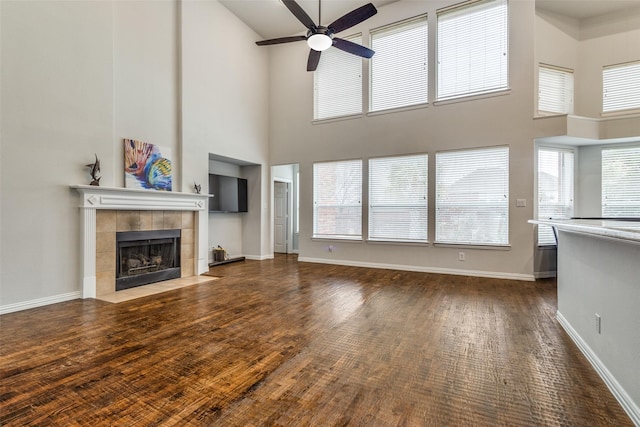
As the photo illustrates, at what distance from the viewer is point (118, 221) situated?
14.2 feet

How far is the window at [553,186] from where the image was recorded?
5.29 meters

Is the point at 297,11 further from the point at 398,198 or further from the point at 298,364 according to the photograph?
the point at 298,364

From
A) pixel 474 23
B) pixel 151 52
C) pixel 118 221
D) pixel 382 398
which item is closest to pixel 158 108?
pixel 151 52

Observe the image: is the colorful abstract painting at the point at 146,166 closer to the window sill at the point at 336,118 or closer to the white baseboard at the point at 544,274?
the window sill at the point at 336,118

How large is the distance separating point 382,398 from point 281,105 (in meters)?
6.77

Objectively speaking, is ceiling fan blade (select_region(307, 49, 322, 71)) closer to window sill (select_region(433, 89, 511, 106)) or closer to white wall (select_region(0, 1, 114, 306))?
window sill (select_region(433, 89, 511, 106))

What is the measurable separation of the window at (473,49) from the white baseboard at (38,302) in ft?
21.9

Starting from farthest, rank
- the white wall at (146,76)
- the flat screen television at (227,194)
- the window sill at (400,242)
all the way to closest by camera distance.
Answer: the flat screen television at (227,194) < the window sill at (400,242) < the white wall at (146,76)

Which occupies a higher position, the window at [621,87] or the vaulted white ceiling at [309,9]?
the vaulted white ceiling at [309,9]

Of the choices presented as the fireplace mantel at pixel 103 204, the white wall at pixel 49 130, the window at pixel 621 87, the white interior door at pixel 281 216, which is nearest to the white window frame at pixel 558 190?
the window at pixel 621 87

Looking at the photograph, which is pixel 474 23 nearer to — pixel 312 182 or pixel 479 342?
pixel 312 182

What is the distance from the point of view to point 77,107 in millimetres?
3908

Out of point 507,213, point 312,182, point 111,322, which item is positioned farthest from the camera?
point 312,182

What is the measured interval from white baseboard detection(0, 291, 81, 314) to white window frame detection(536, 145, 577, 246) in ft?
23.3
